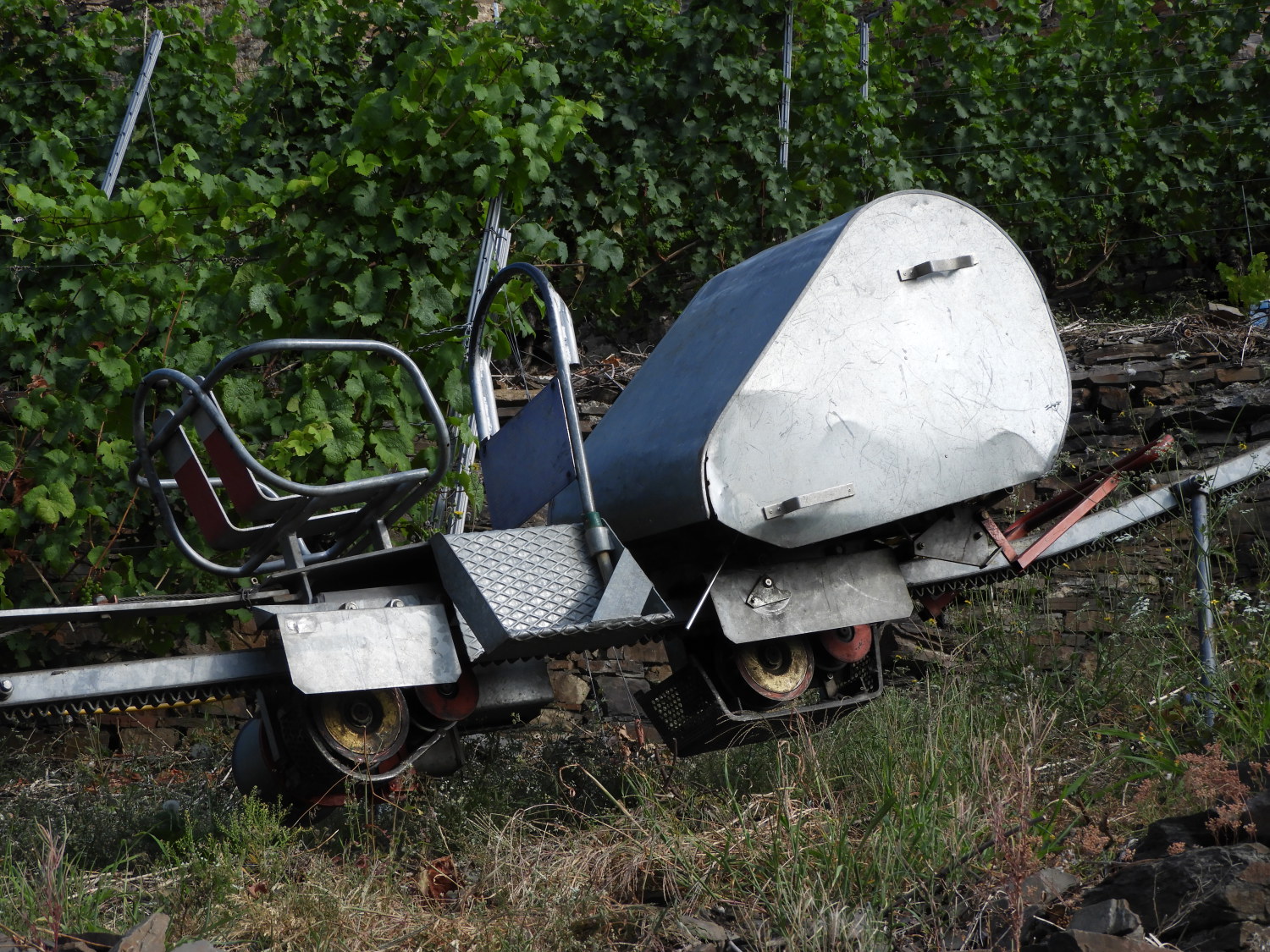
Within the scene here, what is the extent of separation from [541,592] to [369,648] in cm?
49

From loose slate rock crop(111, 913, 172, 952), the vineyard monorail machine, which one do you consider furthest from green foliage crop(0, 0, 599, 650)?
loose slate rock crop(111, 913, 172, 952)

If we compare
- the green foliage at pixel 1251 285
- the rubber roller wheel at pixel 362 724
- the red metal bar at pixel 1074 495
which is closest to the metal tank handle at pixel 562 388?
the rubber roller wheel at pixel 362 724

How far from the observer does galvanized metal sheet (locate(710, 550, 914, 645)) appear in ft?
12.9

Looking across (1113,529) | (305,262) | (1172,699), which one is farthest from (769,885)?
(305,262)

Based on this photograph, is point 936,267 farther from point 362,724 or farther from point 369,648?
point 362,724

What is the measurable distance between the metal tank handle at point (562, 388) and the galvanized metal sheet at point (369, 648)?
0.49 meters

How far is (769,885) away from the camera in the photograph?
285 cm

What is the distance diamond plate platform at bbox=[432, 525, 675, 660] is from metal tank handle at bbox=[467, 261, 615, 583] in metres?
0.06

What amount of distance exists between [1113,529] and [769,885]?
2.35m

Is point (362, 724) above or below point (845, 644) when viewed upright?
above

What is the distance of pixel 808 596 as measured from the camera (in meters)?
4.05

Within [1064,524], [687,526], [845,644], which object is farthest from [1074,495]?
[687,526]

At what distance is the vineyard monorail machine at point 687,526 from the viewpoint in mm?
3471

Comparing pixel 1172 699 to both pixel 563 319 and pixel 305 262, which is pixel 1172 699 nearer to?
pixel 563 319
